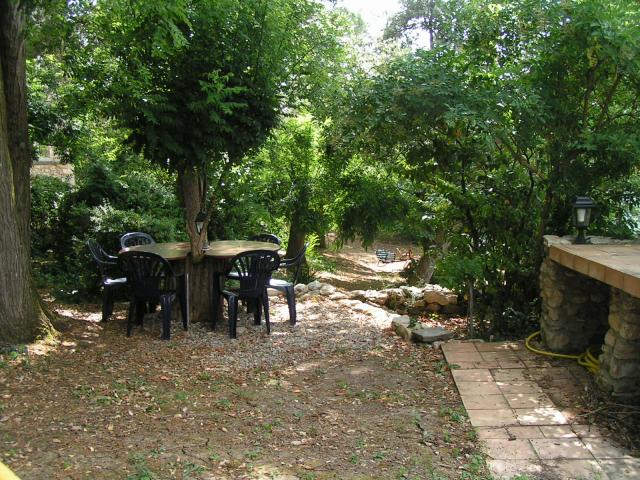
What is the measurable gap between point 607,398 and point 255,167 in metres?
5.32

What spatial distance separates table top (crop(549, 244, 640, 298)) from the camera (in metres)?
3.22

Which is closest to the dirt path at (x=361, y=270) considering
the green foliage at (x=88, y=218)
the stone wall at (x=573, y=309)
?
the green foliage at (x=88, y=218)

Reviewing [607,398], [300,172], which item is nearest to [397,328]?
[607,398]

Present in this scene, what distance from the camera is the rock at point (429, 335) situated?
16.7 feet

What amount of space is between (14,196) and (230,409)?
248cm

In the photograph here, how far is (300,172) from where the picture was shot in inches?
389

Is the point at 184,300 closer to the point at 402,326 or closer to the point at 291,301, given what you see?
the point at 291,301

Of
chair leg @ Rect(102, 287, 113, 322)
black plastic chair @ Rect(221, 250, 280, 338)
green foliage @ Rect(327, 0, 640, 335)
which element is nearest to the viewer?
green foliage @ Rect(327, 0, 640, 335)

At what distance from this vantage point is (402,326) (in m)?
5.38

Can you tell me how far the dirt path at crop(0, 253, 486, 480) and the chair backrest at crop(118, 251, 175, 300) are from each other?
43 cm

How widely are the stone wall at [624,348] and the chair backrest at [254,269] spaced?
2.88 metres

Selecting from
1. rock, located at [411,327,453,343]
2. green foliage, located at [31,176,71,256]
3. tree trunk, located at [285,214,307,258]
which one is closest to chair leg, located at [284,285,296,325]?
rock, located at [411,327,453,343]

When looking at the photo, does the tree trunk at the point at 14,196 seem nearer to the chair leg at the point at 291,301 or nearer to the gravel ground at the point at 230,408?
the gravel ground at the point at 230,408

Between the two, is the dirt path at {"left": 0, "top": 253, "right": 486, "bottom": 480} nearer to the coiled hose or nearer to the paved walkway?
the paved walkway
